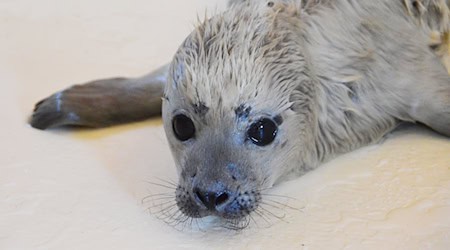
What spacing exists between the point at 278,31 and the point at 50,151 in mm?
704

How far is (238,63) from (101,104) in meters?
0.66

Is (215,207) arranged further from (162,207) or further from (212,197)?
(162,207)

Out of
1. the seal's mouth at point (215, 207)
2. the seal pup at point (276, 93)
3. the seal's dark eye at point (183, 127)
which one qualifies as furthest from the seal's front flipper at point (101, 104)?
the seal's dark eye at point (183, 127)

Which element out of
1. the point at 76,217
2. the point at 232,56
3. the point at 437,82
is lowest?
the point at 76,217

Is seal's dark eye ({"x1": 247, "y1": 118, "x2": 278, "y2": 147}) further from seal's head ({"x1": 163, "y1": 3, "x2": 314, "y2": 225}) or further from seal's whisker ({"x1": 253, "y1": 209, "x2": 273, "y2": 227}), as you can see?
seal's whisker ({"x1": 253, "y1": 209, "x2": 273, "y2": 227})

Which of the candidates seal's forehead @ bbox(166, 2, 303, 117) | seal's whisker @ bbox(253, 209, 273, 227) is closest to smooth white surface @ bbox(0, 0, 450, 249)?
seal's whisker @ bbox(253, 209, 273, 227)

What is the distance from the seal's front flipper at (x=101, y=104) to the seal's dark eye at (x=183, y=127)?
0.51 m

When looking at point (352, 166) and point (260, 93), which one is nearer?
point (260, 93)

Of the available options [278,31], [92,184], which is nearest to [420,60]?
[278,31]

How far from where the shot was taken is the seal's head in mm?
1718

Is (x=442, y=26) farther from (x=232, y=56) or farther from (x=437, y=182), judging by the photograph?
(x=232, y=56)

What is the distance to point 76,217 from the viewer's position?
188 centimetres

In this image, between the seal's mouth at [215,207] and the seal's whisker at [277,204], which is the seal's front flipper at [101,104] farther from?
the seal's whisker at [277,204]

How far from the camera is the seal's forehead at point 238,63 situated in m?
1.76
